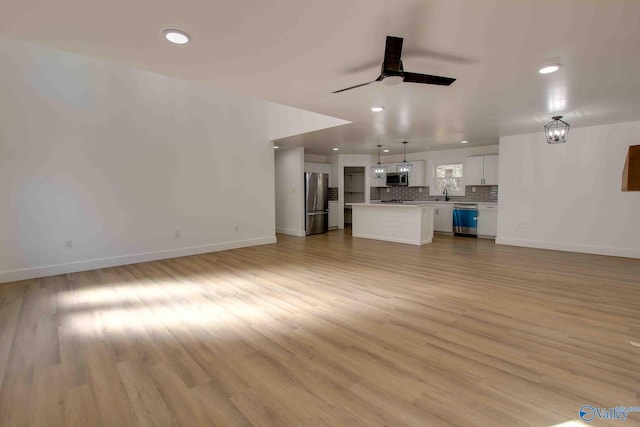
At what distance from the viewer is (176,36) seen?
2199 millimetres

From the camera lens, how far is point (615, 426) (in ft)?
5.22

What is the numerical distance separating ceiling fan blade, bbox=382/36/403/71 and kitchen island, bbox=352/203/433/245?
4822mm

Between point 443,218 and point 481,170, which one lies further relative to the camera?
point 443,218

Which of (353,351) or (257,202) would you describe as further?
(257,202)

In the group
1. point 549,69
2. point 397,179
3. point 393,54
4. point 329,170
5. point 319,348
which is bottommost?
point 319,348

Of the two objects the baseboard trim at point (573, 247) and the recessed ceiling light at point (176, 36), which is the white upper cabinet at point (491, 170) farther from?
the recessed ceiling light at point (176, 36)

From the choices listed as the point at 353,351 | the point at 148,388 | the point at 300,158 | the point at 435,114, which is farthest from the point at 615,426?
the point at 300,158

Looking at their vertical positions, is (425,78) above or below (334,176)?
above

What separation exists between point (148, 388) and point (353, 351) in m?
1.43

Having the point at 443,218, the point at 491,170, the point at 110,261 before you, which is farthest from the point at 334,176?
the point at 110,261

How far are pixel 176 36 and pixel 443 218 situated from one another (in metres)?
7.98

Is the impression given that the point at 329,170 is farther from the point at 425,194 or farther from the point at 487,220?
the point at 487,220

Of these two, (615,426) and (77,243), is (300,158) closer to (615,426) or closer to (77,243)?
(77,243)

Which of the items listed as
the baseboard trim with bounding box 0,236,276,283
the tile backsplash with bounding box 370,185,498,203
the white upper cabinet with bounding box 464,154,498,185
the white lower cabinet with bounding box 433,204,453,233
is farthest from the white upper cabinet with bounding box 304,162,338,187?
the white upper cabinet with bounding box 464,154,498,185
